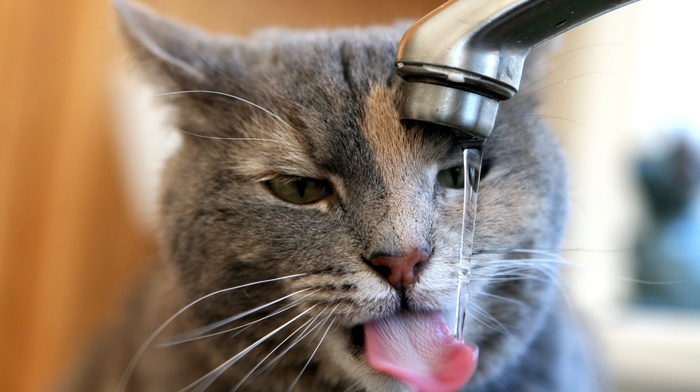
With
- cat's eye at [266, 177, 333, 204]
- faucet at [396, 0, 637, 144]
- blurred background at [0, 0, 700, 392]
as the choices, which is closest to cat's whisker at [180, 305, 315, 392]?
cat's eye at [266, 177, 333, 204]

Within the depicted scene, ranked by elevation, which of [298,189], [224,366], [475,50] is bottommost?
[224,366]

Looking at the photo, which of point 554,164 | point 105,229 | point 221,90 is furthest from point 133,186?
point 554,164

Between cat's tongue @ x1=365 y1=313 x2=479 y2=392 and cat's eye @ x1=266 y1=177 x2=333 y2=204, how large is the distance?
0.17 m

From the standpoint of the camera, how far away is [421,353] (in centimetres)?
60

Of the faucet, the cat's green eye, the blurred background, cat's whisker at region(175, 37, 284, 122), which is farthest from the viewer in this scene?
the blurred background

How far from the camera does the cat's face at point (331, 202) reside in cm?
68

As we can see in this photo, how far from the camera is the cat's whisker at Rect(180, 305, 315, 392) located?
692 millimetres

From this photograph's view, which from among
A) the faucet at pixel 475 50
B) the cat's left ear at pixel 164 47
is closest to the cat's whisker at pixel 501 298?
the faucet at pixel 475 50

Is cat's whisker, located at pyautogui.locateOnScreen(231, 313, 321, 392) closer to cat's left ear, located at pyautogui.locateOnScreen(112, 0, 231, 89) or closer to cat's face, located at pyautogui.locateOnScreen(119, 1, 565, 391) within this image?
cat's face, located at pyautogui.locateOnScreen(119, 1, 565, 391)

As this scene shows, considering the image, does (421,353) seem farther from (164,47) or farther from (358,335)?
(164,47)

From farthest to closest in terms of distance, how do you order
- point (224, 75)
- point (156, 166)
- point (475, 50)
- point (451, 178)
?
point (156, 166) < point (224, 75) < point (451, 178) < point (475, 50)

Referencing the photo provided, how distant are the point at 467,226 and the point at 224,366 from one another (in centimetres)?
34

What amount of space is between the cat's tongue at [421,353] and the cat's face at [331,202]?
0.02 metres

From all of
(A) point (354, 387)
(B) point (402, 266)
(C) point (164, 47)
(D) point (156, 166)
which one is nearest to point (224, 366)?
(A) point (354, 387)
